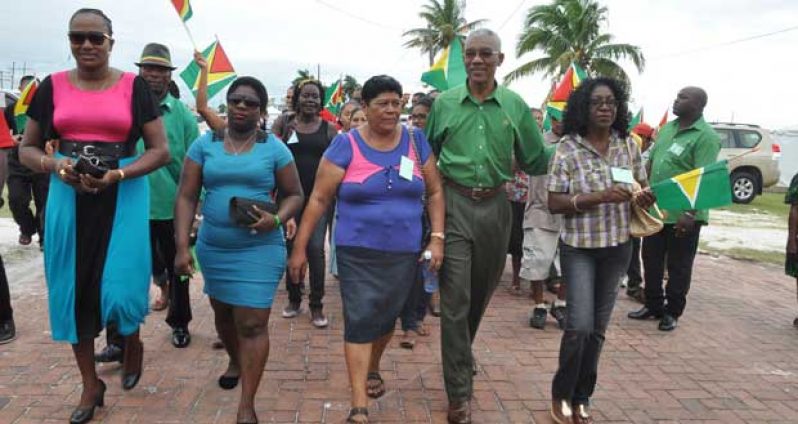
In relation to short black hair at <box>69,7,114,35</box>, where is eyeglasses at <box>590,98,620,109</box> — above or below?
below

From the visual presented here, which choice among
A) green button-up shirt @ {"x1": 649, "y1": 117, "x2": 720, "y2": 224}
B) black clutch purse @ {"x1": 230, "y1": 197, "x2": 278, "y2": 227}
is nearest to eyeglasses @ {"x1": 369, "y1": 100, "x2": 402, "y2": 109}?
black clutch purse @ {"x1": 230, "y1": 197, "x2": 278, "y2": 227}

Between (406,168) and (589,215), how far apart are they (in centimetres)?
105

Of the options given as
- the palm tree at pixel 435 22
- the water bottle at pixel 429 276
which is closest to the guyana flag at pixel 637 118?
the water bottle at pixel 429 276

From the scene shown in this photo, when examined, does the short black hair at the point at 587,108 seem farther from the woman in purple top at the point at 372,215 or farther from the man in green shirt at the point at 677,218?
the man in green shirt at the point at 677,218

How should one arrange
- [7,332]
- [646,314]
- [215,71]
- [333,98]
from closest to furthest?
[7,332], [215,71], [646,314], [333,98]

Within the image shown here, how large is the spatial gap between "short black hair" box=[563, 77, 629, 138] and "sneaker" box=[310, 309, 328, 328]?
2.70 metres

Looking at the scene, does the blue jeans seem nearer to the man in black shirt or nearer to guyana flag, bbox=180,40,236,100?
guyana flag, bbox=180,40,236,100

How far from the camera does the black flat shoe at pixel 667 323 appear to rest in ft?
18.1

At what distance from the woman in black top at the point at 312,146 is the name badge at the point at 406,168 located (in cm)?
203

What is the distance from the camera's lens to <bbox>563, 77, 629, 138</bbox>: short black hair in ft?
11.3

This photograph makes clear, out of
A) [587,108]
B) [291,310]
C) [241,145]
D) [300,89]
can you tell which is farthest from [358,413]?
[300,89]

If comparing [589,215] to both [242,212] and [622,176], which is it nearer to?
[622,176]

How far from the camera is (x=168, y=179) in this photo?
451 cm

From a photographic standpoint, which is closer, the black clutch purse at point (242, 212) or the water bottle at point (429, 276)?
the black clutch purse at point (242, 212)
